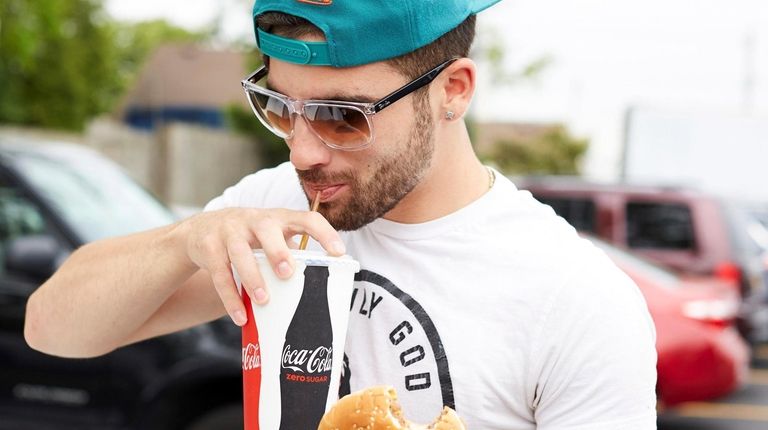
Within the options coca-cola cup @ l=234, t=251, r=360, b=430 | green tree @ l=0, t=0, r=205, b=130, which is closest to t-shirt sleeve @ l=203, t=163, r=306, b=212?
coca-cola cup @ l=234, t=251, r=360, b=430

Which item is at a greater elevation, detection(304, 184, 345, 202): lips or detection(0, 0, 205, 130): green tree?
detection(0, 0, 205, 130): green tree

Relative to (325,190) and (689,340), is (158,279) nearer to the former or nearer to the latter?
(325,190)

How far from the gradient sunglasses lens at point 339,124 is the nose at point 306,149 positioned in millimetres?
13

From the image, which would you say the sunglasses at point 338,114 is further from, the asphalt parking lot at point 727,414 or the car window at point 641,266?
the asphalt parking lot at point 727,414

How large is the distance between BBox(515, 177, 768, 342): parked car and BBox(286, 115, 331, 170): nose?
7583 millimetres

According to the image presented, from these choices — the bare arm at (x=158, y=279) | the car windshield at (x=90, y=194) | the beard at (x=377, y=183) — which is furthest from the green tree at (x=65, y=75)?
the beard at (x=377, y=183)

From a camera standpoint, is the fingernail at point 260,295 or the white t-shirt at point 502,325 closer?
the fingernail at point 260,295

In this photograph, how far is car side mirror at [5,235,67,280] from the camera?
4035 millimetres

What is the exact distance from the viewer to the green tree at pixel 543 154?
34312 millimetres

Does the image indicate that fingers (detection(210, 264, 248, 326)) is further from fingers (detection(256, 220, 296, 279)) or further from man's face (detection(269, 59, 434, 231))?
man's face (detection(269, 59, 434, 231))

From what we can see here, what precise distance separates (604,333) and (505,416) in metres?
0.24

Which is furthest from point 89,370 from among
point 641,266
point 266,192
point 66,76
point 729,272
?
point 66,76

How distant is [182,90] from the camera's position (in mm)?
40031

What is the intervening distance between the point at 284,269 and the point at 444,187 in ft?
1.67
